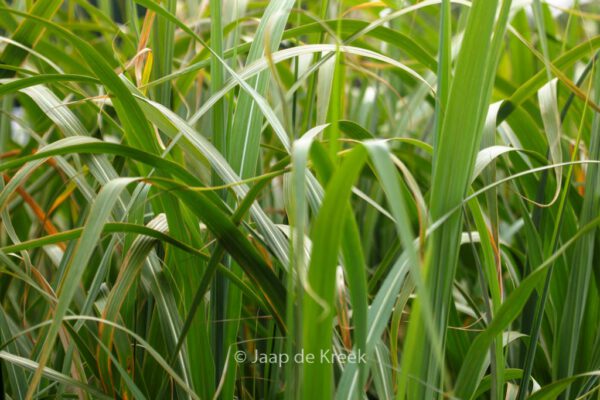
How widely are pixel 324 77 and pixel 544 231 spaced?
23cm

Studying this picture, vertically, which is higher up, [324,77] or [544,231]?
[324,77]

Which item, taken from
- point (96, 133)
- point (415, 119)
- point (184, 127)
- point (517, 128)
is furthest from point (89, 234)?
point (415, 119)

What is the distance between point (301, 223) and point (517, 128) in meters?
0.49

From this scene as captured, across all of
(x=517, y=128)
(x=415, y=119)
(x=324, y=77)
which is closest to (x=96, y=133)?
(x=324, y=77)

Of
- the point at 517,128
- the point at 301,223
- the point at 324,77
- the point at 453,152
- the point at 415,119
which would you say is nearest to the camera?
the point at 301,223

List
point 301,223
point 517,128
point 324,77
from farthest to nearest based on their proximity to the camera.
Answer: point 517,128 < point 324,77 < point 301,223

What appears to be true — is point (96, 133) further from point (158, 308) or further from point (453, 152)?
point (453, 152)

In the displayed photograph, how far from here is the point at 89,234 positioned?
0.38 m

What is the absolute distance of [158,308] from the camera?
520 mm

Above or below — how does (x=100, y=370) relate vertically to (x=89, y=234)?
below

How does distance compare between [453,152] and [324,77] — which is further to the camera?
[324,77]

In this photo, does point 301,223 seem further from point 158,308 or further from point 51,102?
point 51,102

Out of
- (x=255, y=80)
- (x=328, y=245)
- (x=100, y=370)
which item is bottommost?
(x=100, y=370)

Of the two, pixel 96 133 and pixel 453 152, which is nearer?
pixel 453 152
